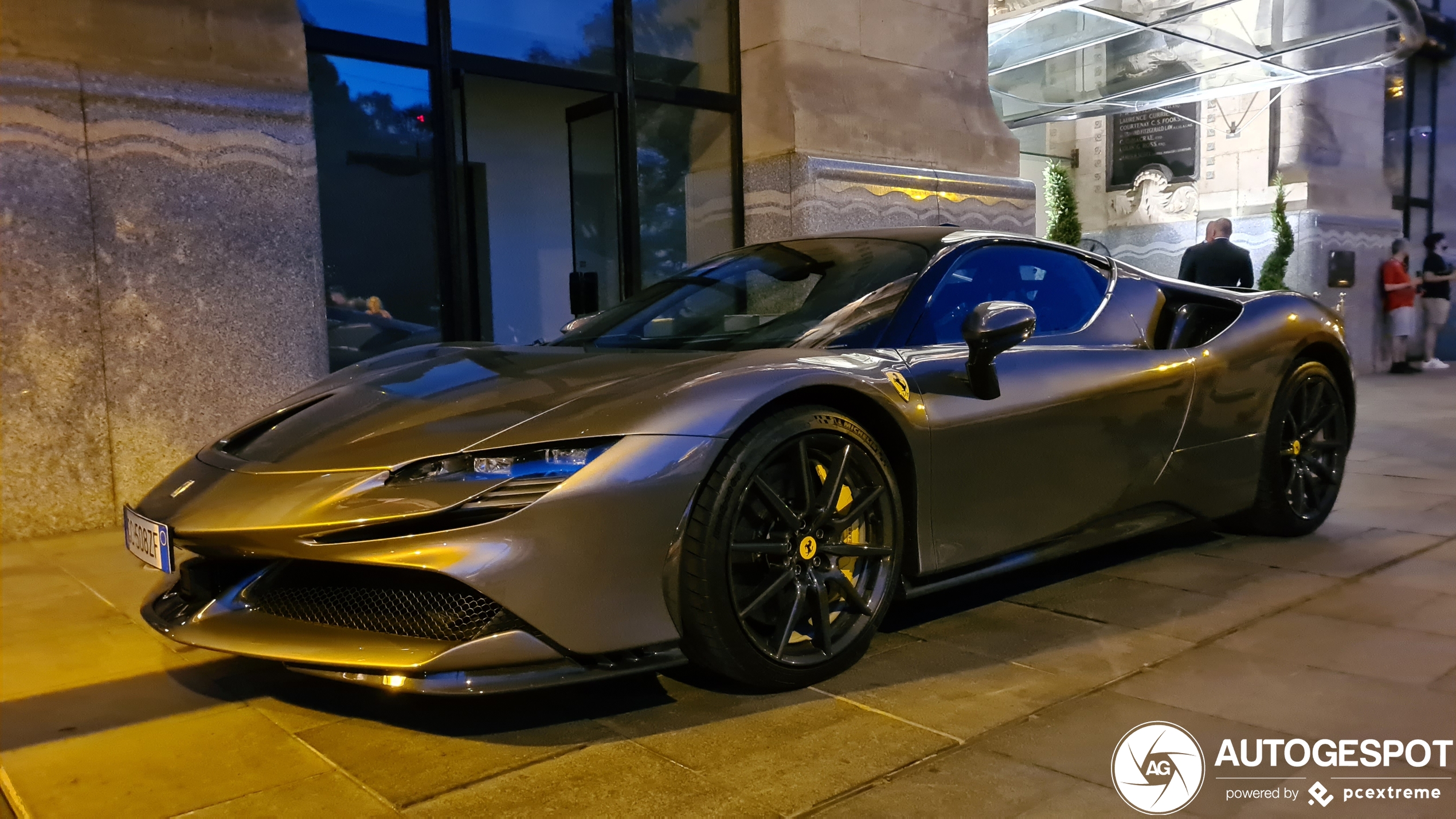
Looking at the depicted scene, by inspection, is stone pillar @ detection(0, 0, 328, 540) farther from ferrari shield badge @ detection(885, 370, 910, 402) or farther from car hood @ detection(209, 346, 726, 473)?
ferrari shield badge @ detection(885, 370, 910, 402)

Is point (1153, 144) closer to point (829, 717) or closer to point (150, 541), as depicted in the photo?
point (829, 717)

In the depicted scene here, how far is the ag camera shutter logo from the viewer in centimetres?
203

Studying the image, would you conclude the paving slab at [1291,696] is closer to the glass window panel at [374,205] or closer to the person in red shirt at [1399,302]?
the glass window panel at [374,205]

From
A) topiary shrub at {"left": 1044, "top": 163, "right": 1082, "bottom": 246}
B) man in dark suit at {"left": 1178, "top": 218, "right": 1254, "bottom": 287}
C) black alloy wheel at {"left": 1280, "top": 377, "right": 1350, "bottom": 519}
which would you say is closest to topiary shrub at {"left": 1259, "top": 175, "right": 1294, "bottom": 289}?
topiary shrub at {"left": 1044, "top": 163, "right": 1082, "bottom": 246}

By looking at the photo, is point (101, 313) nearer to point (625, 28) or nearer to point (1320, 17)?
point (625, 28)

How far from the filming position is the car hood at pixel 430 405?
2.31 meters

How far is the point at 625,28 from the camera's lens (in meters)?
7.63

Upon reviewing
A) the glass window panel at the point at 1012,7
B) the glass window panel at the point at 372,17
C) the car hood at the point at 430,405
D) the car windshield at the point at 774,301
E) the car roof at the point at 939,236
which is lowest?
the car hood at the point at 430,405

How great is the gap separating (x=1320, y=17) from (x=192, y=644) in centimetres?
1263

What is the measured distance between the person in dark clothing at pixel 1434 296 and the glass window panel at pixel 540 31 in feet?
40.2

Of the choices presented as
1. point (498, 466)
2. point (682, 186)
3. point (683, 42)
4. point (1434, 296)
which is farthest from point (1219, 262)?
point (498, 466)

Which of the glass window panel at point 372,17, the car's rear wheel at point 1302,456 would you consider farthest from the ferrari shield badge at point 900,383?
the glass window panel at point 372,17

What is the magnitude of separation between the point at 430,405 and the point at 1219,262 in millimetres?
8781

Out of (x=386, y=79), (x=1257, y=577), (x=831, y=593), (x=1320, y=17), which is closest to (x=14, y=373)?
(x=386, y=79)
